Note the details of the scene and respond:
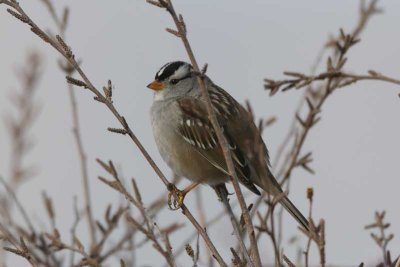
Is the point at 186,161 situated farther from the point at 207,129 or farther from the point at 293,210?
the point at 293,210

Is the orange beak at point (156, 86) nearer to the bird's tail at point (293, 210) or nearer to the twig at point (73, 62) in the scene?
the bird's tail at point (293, 210)

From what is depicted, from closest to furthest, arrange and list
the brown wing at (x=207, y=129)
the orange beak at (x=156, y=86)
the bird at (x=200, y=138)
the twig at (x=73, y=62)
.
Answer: the twig at (x=73, y=62) → the bird at (x=200, y=138) → the brown wing at (x=207, y=129) → the orange beak at (x=156, y=86)

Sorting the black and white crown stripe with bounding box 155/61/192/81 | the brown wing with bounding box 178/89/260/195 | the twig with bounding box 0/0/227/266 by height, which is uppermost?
the black and white crown stripe with bounding box 155/61/192/81

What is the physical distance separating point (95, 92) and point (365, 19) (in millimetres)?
1264

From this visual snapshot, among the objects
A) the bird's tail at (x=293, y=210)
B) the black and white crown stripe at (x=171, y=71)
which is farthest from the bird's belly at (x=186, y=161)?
the black and white crown stripe at (x=171, y=71)

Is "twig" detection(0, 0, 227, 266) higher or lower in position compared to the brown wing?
lower

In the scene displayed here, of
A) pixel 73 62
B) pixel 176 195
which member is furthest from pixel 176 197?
pixel 73 62

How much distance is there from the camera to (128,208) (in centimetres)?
360

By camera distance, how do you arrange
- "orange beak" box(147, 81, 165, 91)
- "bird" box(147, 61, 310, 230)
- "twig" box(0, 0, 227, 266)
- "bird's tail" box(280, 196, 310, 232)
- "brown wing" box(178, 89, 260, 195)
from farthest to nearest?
"orange beak" box(147, 81, 165, 91) → "brown wing" box(178, 89, 260, 195) → "bird" box(147, 61, 310, 230) → "bird's tail" box(280, 196, 310, 232) → "twig" box(0, 0, 227, 266)

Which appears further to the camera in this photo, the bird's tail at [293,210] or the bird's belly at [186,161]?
the bird's belly at [186,161]

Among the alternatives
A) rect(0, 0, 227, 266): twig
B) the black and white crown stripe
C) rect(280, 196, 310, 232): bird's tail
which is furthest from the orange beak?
rect(0, 0, 227, 266): twig

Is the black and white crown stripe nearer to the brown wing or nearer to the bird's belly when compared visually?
the brown wing

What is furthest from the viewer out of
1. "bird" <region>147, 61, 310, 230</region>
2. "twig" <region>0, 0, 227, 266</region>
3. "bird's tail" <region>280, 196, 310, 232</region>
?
"bird" <region>147, 61, 310, 230</region>

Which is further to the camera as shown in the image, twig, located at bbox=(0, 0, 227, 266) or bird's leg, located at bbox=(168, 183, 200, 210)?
bird's leg, located at bbox=(168, 183, 200, 210)
